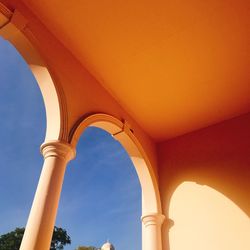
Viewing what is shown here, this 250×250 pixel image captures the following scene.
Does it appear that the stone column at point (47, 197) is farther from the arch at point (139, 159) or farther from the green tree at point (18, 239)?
the green tree at point (18, 239)

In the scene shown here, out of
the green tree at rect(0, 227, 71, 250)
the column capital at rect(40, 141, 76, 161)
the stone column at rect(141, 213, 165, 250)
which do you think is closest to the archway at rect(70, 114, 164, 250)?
the stone column at rect(141, 213, 165, 250)

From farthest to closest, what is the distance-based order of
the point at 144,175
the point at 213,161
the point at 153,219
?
1. the point at 144,175
2. the point at 213,161
3. the point at 153,219

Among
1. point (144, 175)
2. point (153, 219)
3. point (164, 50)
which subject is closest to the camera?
point (164, 50)

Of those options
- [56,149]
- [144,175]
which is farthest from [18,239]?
[56,149]

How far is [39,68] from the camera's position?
517 cm

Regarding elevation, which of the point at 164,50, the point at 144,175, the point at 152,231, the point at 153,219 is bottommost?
the point at 152,231

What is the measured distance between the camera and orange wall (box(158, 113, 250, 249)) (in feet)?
22.3

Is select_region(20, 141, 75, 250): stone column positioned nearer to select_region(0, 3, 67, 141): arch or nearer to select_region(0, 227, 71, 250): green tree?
select_region(0, 3, 67, 141): arch

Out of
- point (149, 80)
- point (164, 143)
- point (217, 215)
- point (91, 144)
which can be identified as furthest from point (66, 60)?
point (91, 144)

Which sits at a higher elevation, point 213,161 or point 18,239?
point 18,239

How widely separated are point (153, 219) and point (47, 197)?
3.67 m

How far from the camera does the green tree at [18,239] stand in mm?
16547

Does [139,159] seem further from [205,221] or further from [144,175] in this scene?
[205,221]

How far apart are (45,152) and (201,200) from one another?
4.22 metres
